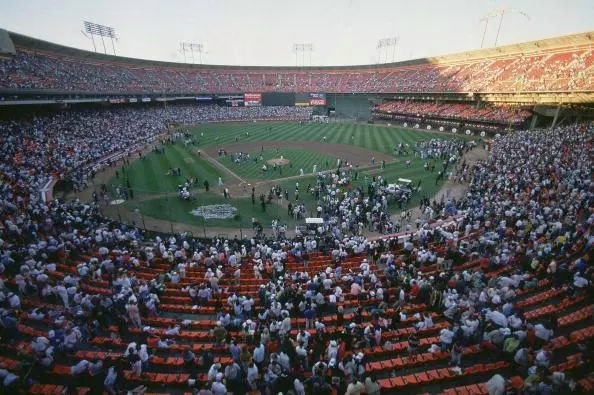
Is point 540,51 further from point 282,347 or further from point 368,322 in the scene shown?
point 282,347

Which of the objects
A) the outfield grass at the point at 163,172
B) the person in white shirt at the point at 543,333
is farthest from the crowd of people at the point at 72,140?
the person in white shirt at the point at 543,333

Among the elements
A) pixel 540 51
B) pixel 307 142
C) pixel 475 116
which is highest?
pixel 540 51

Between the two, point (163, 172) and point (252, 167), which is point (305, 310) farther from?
point (163, 172)

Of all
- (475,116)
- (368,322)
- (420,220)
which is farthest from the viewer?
(475,116)

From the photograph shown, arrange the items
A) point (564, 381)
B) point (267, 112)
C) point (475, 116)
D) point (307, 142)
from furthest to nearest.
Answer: point (267, 112), point (475, 116), point (307, 142), point (564, 381)

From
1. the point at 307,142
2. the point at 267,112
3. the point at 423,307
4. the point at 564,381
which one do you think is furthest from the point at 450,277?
the point at 267,112

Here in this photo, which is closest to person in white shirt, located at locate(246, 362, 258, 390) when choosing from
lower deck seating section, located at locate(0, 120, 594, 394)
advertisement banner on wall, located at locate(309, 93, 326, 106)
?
lower deck seating section, located at locate(0, 120, 594, 394)

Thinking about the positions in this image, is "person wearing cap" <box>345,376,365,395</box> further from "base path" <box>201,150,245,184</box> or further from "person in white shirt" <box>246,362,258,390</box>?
"base path" <box>201,150,245,184</box>
